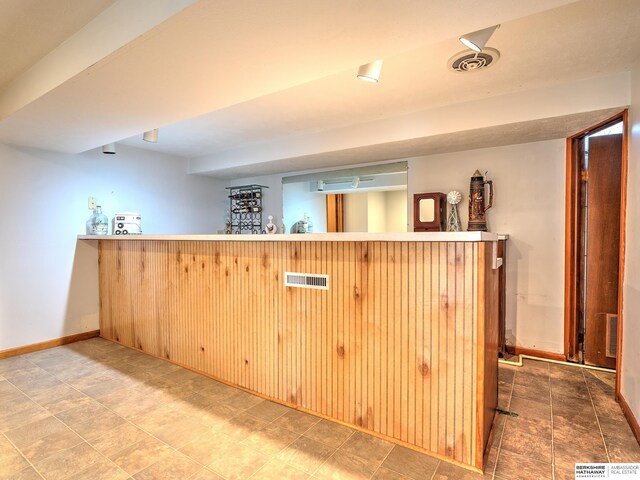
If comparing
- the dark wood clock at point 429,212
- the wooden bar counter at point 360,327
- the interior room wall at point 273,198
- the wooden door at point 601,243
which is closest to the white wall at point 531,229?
the wooden door at point 601,243

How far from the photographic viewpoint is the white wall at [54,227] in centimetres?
309

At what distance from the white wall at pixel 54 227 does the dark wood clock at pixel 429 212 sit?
10.5ft

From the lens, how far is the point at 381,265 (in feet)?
5.76

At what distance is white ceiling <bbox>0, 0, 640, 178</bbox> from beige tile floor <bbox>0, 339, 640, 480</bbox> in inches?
75.5

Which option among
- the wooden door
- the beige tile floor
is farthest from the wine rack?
the wooden door

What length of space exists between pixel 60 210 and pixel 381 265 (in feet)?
11.1

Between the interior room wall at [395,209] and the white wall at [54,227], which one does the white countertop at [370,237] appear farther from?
the interior room wall at [395,209]

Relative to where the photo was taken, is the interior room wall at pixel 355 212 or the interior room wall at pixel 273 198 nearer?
the interior room wall at pixel 273 198

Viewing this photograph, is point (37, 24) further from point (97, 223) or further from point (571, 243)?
point (571, 243)

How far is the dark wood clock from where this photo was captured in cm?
336

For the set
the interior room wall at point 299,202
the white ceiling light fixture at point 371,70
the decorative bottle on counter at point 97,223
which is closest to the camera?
the white ceiling light fixture at point 371,70

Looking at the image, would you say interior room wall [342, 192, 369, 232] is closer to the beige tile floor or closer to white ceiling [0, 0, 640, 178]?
white ceiling [0, 0, 640, 178]

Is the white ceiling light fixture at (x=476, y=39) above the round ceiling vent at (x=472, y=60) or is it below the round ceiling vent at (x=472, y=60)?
below

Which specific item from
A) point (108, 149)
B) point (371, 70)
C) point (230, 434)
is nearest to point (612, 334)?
point (371, 70)
